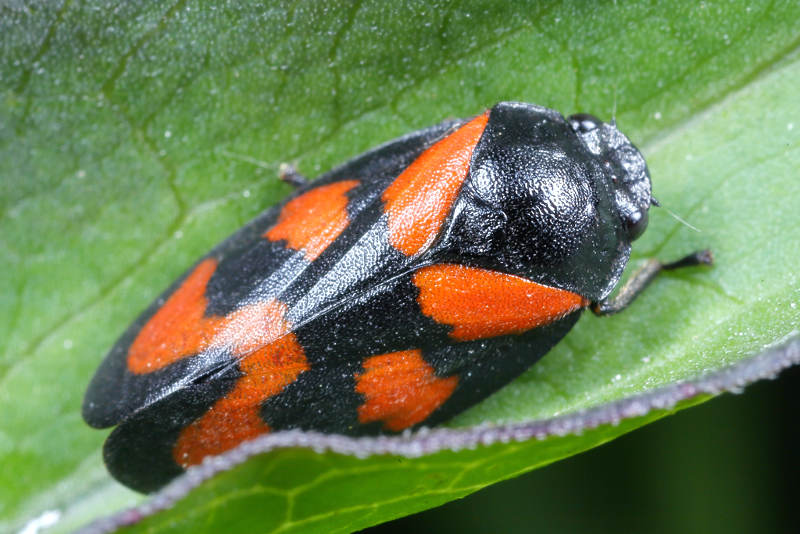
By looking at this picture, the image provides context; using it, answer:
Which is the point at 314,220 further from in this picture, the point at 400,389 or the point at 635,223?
the point at 635,223

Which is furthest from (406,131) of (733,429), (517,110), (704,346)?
(733,429)

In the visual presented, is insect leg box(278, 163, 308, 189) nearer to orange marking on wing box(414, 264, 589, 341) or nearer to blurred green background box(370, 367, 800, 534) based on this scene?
orange marking on wing box(414, 264, 589, 341)

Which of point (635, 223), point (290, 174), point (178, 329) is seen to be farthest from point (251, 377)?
point (635, 223)

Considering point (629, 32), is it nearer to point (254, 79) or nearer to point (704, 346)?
point (704, 346)

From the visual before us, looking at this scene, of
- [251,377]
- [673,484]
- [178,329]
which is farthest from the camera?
[673,484]

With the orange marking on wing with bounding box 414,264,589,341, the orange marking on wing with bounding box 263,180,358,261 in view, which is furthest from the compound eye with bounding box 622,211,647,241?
the orange marking on wing with bounding box 263,180,358,261

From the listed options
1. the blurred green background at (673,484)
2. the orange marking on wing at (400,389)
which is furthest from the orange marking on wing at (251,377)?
the blurred green background at (673,484)
